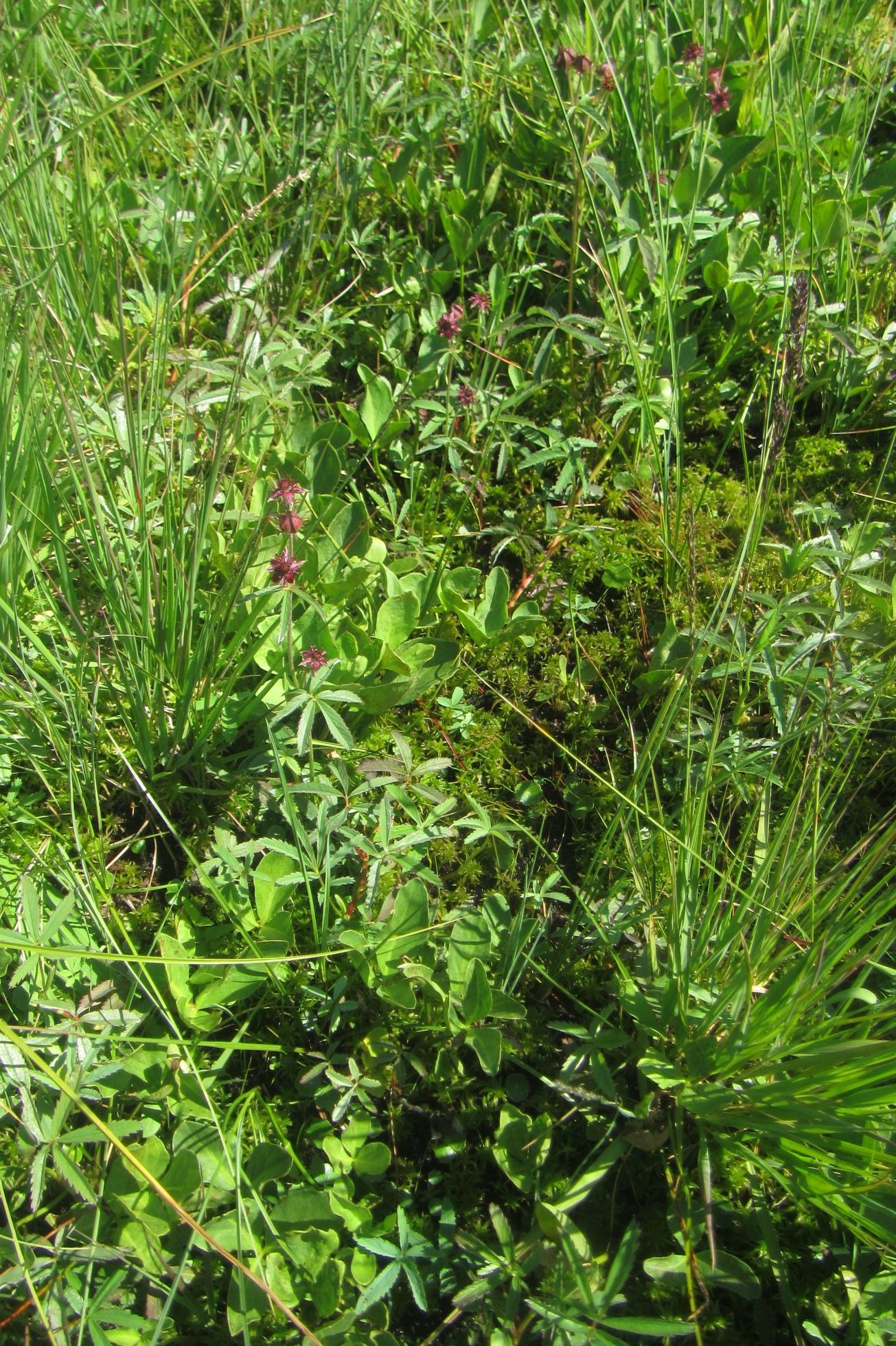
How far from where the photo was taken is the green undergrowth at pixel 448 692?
1.58 meters

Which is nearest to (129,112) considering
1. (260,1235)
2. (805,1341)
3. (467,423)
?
(467,423)

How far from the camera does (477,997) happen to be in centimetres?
169

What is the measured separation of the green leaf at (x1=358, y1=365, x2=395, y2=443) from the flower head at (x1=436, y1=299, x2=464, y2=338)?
0.61ft

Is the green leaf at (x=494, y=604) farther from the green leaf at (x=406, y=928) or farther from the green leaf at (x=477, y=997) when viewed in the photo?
the green leaf at (x=477, y=997)

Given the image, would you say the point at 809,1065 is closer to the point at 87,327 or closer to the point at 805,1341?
the point at 805,1341

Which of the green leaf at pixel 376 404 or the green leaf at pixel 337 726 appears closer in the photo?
the green leaf at pixel 337 726

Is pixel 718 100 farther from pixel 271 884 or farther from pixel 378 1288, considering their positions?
pixel 378 1288

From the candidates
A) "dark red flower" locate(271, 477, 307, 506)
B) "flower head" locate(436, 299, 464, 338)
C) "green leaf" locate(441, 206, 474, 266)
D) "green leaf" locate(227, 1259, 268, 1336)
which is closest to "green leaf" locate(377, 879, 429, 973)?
"green leaf" locate(227, 1259, 268, 1336)

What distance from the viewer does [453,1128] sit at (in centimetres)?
172

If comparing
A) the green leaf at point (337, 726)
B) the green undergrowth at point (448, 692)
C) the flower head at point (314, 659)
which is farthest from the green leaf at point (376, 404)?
the green leaf at point (337, 726)

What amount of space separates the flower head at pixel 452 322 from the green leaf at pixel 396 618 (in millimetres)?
680

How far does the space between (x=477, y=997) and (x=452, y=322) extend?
155cm

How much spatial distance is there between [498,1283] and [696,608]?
4.60ft

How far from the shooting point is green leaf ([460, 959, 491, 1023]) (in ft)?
5.50
